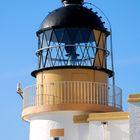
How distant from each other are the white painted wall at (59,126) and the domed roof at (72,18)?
11.1 feet

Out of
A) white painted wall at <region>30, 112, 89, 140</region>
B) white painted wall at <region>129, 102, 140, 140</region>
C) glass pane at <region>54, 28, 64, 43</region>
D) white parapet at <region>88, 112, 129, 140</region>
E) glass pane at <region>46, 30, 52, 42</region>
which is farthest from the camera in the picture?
glass pane at <region>46, 30, 52, 42</region>

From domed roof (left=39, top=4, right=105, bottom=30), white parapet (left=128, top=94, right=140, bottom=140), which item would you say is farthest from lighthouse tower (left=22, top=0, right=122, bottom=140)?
white parapet (left=128, top=94, right=140, bottom=140)

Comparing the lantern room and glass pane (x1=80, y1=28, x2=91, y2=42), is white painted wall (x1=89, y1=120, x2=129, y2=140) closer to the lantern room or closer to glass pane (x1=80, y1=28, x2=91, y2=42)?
the lantern room

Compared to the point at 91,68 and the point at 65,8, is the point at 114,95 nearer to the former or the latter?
the point at 91,68

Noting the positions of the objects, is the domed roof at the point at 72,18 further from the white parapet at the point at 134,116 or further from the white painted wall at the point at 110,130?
the white parapet at the point at 134,116

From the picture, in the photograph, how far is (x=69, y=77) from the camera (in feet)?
63.1

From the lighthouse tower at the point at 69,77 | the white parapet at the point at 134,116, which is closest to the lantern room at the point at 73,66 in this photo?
the lighthouse tower at the point at 69,77

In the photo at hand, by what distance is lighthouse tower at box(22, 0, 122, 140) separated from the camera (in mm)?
18656

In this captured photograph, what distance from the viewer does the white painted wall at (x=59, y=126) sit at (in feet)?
60.4

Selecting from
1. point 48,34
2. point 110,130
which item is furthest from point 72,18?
point 110,130

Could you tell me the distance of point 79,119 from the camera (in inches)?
724

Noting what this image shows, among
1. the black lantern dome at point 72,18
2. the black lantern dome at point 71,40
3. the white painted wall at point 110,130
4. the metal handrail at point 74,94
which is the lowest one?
the white painted wall at point 110,130

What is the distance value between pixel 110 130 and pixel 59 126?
2169 millimetres

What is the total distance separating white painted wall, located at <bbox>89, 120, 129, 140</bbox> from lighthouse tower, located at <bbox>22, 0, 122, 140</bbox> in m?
0.74
